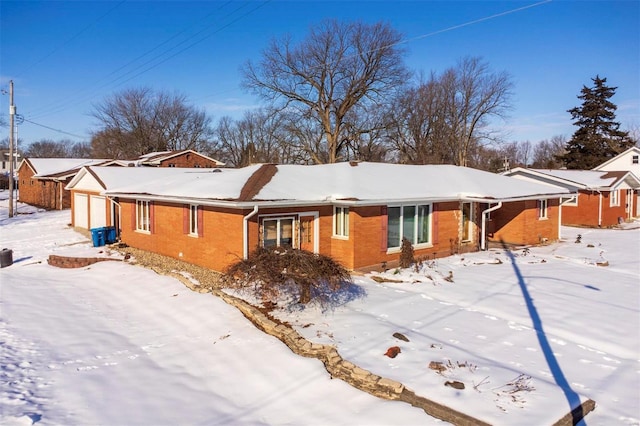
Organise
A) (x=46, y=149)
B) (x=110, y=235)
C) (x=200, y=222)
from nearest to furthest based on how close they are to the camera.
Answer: (x=200, y=222) < (x=110, y=235) < (x=46, y=149)

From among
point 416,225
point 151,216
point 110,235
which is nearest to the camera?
point 416,225

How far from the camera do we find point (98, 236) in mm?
19781

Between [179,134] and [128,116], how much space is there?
6576 millimetres

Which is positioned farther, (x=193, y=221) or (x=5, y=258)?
(x=5, y=258)

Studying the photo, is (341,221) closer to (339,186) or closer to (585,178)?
Answer: (339,186)

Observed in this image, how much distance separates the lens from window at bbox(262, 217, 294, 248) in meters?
13.2

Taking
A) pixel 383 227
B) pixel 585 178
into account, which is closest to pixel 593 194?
pixel 585 178

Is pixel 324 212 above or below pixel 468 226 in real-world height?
above

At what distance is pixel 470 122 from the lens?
4378cm

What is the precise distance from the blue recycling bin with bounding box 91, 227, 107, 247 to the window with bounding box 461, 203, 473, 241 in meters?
15.8

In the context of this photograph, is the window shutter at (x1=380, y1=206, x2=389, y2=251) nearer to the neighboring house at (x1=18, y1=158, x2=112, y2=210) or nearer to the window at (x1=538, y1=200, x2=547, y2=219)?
the window at (x1=538, y1=200, x2=547, y2=219)

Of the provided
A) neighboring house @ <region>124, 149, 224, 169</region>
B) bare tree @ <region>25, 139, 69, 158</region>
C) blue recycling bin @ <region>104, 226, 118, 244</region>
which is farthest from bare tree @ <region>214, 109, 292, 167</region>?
bare tree @ <region>25, 139, 69, 158</region>

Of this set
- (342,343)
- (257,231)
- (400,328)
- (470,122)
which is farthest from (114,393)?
(470,122)

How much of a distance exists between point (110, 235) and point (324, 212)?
37.4ft
